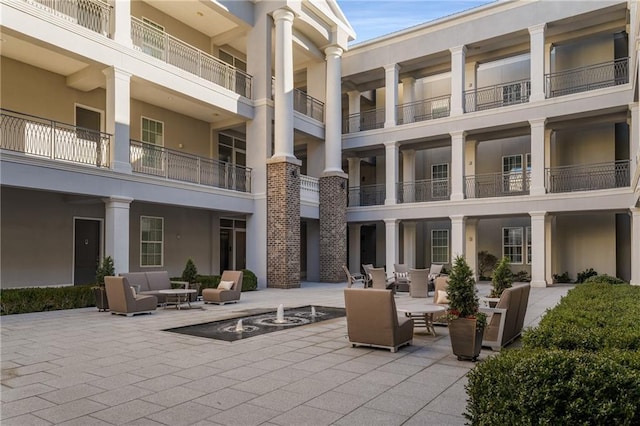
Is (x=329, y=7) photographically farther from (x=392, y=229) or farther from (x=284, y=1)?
(x=392, y=229)

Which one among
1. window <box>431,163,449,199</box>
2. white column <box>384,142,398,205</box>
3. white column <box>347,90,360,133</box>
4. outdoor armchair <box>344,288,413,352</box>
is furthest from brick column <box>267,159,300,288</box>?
outdoor armchair <box>344,288,413,352</box>

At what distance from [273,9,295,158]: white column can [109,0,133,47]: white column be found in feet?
20.2

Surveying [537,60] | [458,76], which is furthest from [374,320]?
[458,76]

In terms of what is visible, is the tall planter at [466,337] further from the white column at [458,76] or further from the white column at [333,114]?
the white column at [458,76]

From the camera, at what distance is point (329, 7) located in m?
21.8

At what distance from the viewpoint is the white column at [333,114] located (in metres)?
22.1

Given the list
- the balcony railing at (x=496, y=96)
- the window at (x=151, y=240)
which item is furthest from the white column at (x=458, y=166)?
the window at (x=151, y=240)

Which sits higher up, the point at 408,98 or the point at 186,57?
the point at 408,98

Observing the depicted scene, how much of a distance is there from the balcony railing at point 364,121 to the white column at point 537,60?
773 cm

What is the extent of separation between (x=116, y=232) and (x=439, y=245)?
1723cm

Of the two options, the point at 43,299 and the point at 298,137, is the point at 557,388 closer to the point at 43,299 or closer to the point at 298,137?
the point at 43,299

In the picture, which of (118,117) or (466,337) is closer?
(466,337)

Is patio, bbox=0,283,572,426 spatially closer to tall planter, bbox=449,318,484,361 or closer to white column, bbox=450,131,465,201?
tall planter, bbox=449,318,484,361

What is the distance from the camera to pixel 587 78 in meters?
20.9
